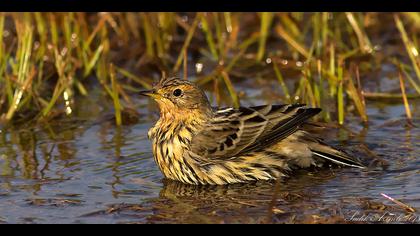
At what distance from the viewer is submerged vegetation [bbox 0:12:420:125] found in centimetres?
1069

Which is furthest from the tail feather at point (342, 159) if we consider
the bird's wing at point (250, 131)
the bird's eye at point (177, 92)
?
the bird's eye at point (177, 92)

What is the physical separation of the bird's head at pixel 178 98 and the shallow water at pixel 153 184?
608 mm

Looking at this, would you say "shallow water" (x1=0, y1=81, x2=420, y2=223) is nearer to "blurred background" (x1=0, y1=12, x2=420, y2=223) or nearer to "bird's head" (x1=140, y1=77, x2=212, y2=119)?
"blurred background" (x1=0, y1=12, x2=420, y2=223)

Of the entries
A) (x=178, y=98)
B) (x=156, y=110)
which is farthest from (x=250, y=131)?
(x=156, y=110)

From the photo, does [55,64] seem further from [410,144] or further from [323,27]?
[410,144]

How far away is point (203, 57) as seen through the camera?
13.4m

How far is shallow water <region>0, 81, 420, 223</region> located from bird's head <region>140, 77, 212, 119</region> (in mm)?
608

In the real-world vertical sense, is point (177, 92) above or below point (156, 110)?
above

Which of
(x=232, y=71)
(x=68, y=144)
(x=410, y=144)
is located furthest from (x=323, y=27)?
(x=68, y=144)

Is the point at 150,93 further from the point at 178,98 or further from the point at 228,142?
the point at 228,142

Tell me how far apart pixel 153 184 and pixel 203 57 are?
4849 millimetres

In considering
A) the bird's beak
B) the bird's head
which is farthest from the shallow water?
the bird's beak

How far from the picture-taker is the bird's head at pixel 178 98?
914cm

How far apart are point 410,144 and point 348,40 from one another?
393 centimetres
